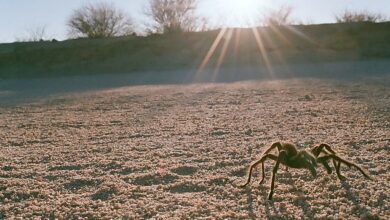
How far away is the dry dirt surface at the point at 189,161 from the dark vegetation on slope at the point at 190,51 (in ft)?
74.9

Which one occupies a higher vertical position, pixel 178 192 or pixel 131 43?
pixel 131 43

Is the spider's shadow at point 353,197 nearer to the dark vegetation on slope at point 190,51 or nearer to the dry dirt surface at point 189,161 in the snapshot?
the dry dirt surface at point 189,161

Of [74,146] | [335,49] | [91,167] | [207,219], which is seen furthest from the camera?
[335,49]

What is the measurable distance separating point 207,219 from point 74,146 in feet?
14.8

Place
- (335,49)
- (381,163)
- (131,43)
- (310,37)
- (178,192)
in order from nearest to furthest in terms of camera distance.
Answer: (178,192)
(381,163)
(335,49)
(310,37)
(131,43)

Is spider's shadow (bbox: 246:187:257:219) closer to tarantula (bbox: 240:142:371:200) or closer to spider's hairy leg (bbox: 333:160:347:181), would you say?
tarantula (bbox: 240:142:371:200)

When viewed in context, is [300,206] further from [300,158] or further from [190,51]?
[190,51]

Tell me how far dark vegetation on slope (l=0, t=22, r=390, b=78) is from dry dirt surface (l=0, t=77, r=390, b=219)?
2284 centimetres

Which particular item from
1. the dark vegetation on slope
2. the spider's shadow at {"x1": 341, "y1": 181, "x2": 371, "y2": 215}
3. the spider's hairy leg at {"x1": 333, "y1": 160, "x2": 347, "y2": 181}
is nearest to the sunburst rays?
the dark vegetation on slope

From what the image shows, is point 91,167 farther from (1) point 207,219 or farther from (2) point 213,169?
(1) point 207,219

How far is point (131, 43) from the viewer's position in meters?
42.7

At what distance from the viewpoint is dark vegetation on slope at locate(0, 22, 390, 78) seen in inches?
1410

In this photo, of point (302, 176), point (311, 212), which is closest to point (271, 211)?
point (311, 212)

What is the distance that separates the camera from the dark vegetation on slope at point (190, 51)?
1410 inches
